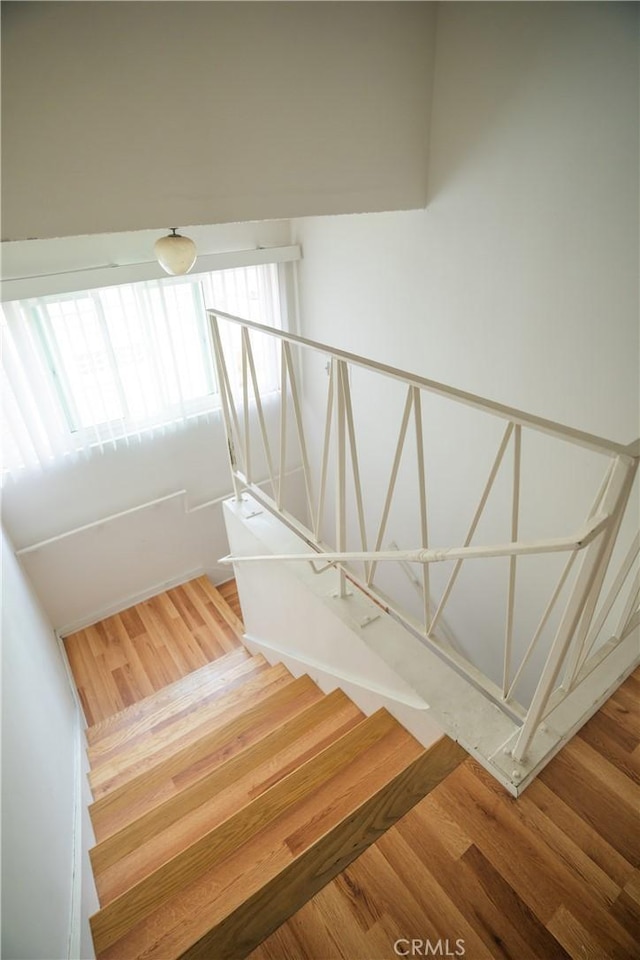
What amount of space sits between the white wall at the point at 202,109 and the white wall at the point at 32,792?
156cm

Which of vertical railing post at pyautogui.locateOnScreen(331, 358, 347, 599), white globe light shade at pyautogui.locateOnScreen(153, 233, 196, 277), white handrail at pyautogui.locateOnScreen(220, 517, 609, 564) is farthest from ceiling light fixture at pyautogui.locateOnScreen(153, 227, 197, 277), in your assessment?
white handrail at pyautogui.locateOnScreen(220, 517, 609, 564)

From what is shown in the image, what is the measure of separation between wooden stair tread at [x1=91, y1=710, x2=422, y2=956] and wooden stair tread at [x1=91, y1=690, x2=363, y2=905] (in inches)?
10.5

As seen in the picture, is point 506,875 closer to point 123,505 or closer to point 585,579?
point 585,579

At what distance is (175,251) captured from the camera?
1895mm

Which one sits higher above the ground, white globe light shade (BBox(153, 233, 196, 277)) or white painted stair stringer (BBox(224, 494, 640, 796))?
white globe light shade (BBox(153, 233, 196, 277))

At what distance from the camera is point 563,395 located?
6.20 ft

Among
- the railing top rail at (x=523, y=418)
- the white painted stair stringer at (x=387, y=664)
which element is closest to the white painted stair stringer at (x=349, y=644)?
the white painted stair stringer at (x=387, y=664)

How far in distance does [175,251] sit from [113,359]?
4.47 ft

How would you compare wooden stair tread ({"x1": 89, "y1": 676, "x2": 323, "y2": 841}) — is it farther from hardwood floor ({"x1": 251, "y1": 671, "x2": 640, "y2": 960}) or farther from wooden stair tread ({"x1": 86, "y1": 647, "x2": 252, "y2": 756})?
hardwood floor ({"x1": 251, "y1": 671, "x2": 640, "y2": 960})

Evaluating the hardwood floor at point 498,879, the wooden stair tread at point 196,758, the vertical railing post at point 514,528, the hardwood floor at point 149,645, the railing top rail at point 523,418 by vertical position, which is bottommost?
the hardwood floor at point 149,645

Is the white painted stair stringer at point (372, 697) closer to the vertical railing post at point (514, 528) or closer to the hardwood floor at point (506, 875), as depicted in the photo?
the hardwood floor at point (506, 875)

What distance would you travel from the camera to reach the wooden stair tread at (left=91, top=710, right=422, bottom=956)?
1.32 meters

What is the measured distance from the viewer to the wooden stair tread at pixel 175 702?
2576 millimetres

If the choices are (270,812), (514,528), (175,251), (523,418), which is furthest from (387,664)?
(175,251)
